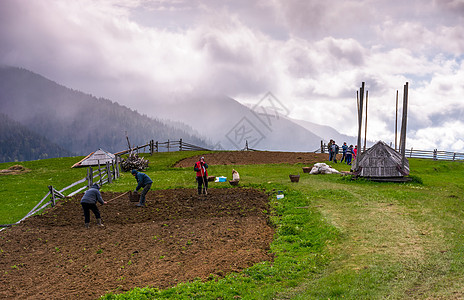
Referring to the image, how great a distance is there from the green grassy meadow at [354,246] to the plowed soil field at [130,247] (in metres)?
0.82

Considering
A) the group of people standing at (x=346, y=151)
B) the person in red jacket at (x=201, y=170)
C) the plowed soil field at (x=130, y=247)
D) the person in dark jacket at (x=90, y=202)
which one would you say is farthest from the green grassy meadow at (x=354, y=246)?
the group of people standing at (x=346, y=151)

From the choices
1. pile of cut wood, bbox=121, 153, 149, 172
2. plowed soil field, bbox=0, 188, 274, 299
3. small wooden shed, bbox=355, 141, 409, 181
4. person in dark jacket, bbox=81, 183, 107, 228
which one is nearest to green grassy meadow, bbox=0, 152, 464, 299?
plowed soil field, bbox=0, 188, 274, 299

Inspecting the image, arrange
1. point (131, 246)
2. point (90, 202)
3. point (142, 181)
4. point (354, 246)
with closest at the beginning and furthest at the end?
point (354, 246) < point (131, 246) < point (90, 202) < point (142, 181)

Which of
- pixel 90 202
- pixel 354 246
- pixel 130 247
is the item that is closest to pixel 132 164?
pixel 90 202

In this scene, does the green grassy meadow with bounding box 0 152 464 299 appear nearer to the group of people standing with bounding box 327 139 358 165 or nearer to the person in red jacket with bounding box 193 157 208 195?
the person in red jacket with bounding box 193 157 208 195

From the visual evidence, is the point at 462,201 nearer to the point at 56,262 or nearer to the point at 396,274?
the point at 396,274

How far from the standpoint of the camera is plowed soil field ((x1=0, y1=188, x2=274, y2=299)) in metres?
10.8

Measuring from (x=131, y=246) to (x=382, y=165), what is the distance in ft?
60.8

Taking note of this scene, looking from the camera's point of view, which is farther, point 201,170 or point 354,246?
point 201,170

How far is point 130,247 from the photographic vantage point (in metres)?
14.0

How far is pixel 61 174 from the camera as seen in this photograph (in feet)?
127

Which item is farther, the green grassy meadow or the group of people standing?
the group of people standing

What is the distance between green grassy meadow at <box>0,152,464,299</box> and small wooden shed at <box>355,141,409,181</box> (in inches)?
36.4

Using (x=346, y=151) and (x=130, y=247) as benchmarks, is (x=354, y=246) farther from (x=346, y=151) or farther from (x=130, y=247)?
(x=346, y=151)
